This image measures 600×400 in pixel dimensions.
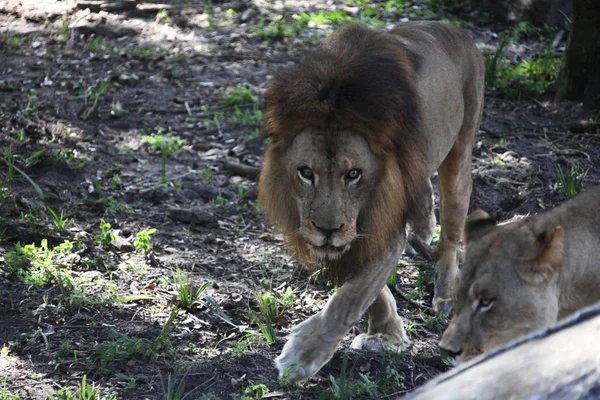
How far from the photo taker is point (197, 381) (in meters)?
3.99

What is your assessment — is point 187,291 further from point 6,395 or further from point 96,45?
point 96,45

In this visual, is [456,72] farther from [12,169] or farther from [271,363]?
[12,169]

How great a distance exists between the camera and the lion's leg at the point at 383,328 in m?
4.48

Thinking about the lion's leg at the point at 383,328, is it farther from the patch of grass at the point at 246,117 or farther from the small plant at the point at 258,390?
the patch of grass at the point at 246,117

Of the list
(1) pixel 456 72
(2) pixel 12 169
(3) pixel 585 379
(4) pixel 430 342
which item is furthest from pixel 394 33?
(3) pixel 585 379

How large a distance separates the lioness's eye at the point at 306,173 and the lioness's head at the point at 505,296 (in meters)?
1.01

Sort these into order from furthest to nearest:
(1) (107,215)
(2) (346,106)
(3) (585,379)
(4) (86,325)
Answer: (1) (107,215) → (4) (86,325) → (2) (346,106) → (3) (585,379)

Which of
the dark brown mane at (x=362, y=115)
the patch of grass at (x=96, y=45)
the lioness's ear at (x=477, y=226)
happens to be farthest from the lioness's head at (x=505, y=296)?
the patch of grass at (x=96, y=45)

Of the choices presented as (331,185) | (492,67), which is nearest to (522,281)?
(331,185)

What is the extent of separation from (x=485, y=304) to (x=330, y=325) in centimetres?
103

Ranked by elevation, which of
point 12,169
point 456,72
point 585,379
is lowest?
point 12,169

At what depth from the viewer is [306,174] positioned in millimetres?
4090

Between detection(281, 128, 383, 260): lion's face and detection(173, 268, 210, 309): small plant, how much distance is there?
860 millimetres

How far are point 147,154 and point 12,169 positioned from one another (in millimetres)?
1343
